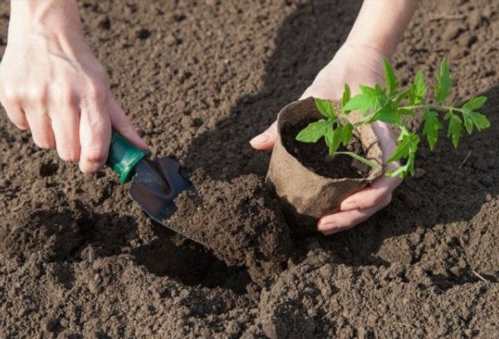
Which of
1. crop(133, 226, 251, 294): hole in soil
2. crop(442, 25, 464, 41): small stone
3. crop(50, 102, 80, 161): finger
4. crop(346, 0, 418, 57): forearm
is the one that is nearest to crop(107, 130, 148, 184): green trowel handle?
crop(50, 102, 80, 161): finger

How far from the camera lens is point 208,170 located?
2.81 meters

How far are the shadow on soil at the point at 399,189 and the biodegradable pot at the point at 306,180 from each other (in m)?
0.22

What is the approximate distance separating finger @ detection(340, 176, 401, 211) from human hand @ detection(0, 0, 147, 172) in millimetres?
730

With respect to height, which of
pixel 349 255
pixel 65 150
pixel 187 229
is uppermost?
pixel 65 150

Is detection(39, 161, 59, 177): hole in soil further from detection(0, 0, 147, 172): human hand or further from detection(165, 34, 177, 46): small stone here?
detection(165, 34, 177, 46): small stone

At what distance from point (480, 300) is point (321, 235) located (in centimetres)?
61

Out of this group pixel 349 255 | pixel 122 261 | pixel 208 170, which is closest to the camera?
pixel 122 261

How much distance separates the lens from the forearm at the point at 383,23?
2.69 m

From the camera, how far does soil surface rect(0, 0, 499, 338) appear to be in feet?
7.36

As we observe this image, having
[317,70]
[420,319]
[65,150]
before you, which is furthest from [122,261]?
[317,70]

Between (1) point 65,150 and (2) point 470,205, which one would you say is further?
(2) point 470,205

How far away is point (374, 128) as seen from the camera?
242cm

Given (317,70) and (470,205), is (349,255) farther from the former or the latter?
(317,70)

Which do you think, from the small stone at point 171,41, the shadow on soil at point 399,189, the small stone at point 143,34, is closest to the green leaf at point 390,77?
the shadow on soil at point 399,189
